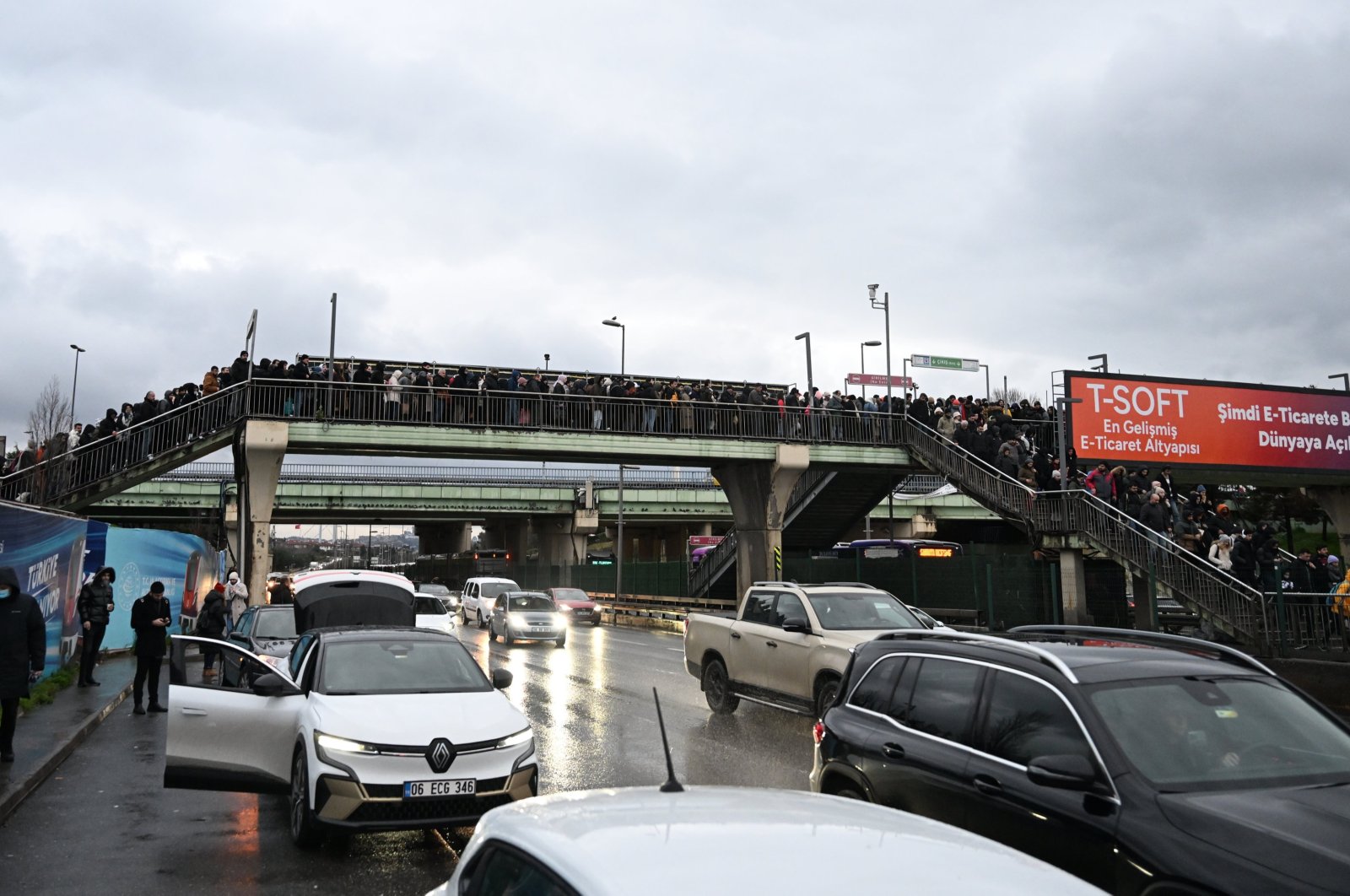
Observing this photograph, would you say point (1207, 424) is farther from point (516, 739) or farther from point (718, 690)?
point (516, 739)

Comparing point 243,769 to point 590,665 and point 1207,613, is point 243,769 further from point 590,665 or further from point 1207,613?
point 1207,613

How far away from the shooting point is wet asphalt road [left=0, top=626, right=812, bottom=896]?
682cm

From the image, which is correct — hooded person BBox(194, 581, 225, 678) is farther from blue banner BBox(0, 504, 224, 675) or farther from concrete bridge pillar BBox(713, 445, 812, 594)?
concrete bridge pillar BBox(713, 445, 812, 594)

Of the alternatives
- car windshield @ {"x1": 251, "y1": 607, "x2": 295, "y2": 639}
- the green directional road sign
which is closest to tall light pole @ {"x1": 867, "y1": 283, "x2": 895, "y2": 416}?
the green directional road sign

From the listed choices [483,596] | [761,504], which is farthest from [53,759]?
[483,596]

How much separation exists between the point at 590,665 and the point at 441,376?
13161 mm

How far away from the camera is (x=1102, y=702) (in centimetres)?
482

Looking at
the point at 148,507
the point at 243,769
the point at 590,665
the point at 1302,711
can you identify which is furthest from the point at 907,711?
the point at 148,507

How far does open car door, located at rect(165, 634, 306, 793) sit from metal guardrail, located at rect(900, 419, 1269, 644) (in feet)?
51.1

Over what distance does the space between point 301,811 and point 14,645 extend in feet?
13.0

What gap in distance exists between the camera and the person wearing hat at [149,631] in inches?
547

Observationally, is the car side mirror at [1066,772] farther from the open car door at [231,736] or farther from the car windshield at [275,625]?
the car windshield at [275,625]

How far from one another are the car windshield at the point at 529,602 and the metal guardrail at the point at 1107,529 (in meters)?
12.7

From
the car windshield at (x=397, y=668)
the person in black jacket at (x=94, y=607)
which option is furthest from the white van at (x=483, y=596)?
the car windshield at (x=397, y=668)
